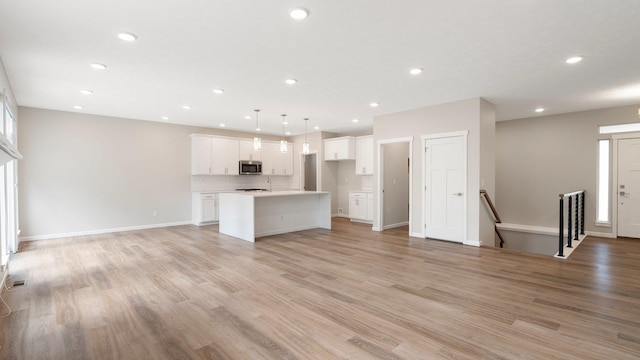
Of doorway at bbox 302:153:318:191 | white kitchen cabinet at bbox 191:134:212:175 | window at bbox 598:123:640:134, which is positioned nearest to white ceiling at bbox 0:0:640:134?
window at bbox 598:123:640:134

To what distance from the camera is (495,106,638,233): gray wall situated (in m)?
6.59

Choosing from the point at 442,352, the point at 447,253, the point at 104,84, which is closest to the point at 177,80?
the point at 104,84

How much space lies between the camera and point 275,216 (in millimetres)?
6969

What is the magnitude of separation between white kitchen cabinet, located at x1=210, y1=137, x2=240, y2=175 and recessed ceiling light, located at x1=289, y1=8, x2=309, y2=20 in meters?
6.50

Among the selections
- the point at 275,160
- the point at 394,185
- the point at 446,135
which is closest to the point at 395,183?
the point at 394,185

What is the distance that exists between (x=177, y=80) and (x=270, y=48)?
191 centimetres

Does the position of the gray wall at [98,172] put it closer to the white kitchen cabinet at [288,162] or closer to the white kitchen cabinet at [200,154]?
the white kitchen cabinet at [200,154]

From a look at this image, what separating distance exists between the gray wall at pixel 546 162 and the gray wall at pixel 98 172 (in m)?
8.32

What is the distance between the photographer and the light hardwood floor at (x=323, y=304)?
7.73 ft

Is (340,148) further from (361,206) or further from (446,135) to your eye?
(446,135)

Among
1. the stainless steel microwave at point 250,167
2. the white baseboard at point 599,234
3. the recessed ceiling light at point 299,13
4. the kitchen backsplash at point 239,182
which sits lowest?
the white baseboard at point 599,234

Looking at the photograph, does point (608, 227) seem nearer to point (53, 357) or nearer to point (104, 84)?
point (53, 357)

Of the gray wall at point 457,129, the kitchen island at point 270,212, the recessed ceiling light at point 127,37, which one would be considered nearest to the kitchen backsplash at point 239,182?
the kitchen island at point 270,212

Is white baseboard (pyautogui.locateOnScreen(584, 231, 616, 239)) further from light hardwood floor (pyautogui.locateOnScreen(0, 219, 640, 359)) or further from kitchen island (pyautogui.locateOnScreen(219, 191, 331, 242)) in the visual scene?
kitchen island (pyautogui.locateOnScreen(219, 191, 331, 242))
